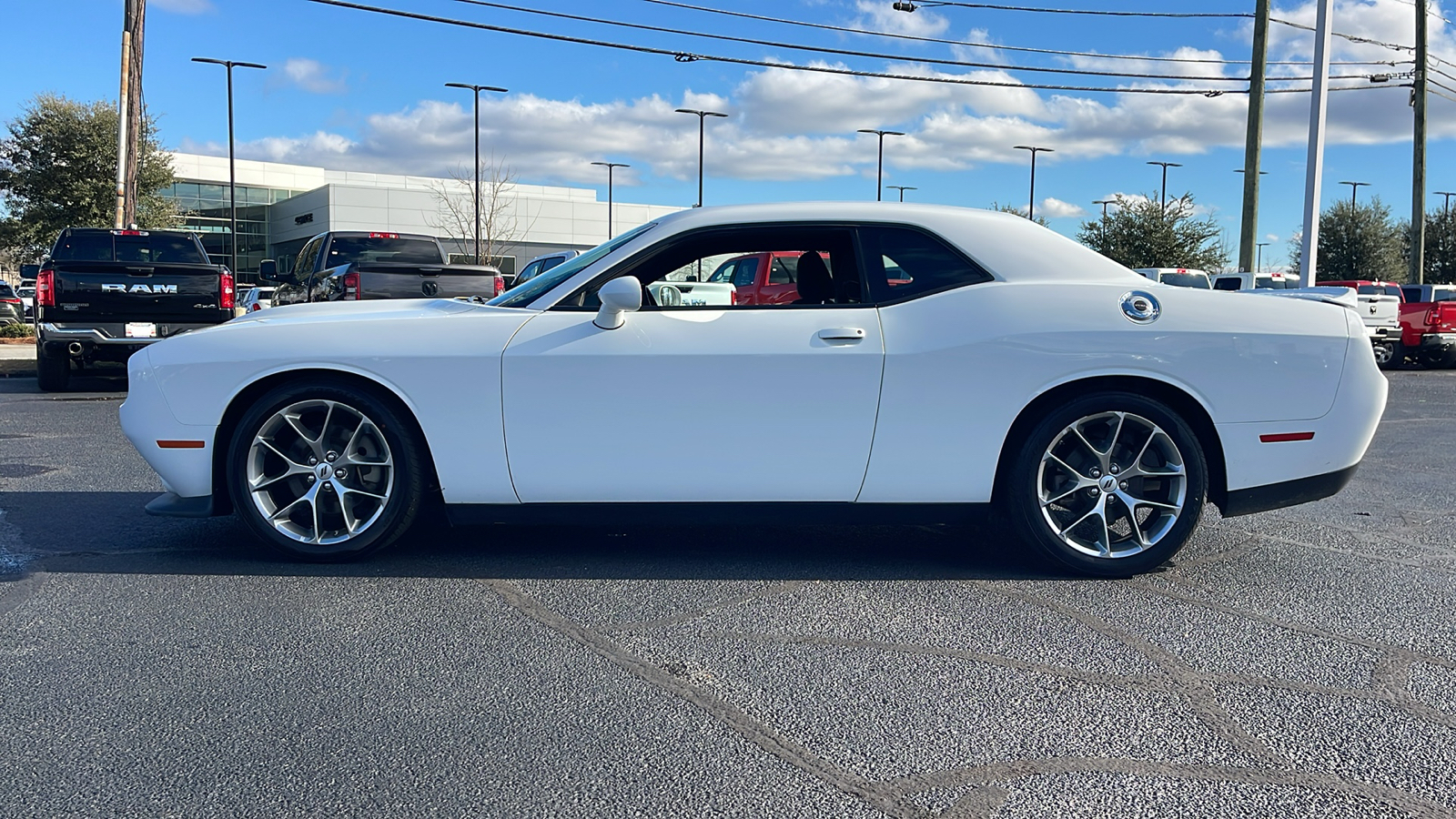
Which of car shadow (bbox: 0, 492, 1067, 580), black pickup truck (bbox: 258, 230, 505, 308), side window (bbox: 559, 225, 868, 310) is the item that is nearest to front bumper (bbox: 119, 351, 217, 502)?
car shadow (bbox: 0, 492, 1067, 580)

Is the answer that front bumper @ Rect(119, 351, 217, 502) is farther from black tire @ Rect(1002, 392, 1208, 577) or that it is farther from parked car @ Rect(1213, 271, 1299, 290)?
parked car @ Rect(1213, 271, 1299, 290)

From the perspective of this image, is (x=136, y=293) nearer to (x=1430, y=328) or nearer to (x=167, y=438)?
(x=167, y=438)

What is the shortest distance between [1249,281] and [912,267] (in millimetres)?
16208

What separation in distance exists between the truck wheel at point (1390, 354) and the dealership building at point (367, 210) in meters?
38.8

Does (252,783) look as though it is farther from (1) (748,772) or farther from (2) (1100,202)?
(2) (1100,202)

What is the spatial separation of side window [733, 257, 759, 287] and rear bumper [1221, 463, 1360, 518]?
5.75 m

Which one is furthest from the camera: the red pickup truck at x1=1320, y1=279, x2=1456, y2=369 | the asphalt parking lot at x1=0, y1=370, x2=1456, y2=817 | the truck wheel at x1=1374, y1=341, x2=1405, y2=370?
the red pickup truck at x1=1320, y1=279, x2=1456, y2=369

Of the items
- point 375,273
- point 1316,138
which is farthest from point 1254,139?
point 375,273

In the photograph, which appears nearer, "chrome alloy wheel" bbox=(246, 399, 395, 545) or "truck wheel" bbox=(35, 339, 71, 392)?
"chrome alloy wheel" bbox=(246, 399, 395, 545)

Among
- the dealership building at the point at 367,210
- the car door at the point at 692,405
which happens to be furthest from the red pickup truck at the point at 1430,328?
the dealership building at the point at 367,210

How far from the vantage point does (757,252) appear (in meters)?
4.80

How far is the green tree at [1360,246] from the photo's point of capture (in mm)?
57250

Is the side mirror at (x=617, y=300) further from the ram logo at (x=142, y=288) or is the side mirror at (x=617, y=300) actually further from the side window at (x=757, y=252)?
the ram logo at (x=142, y=288)

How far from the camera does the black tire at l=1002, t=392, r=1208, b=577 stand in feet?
14.3
